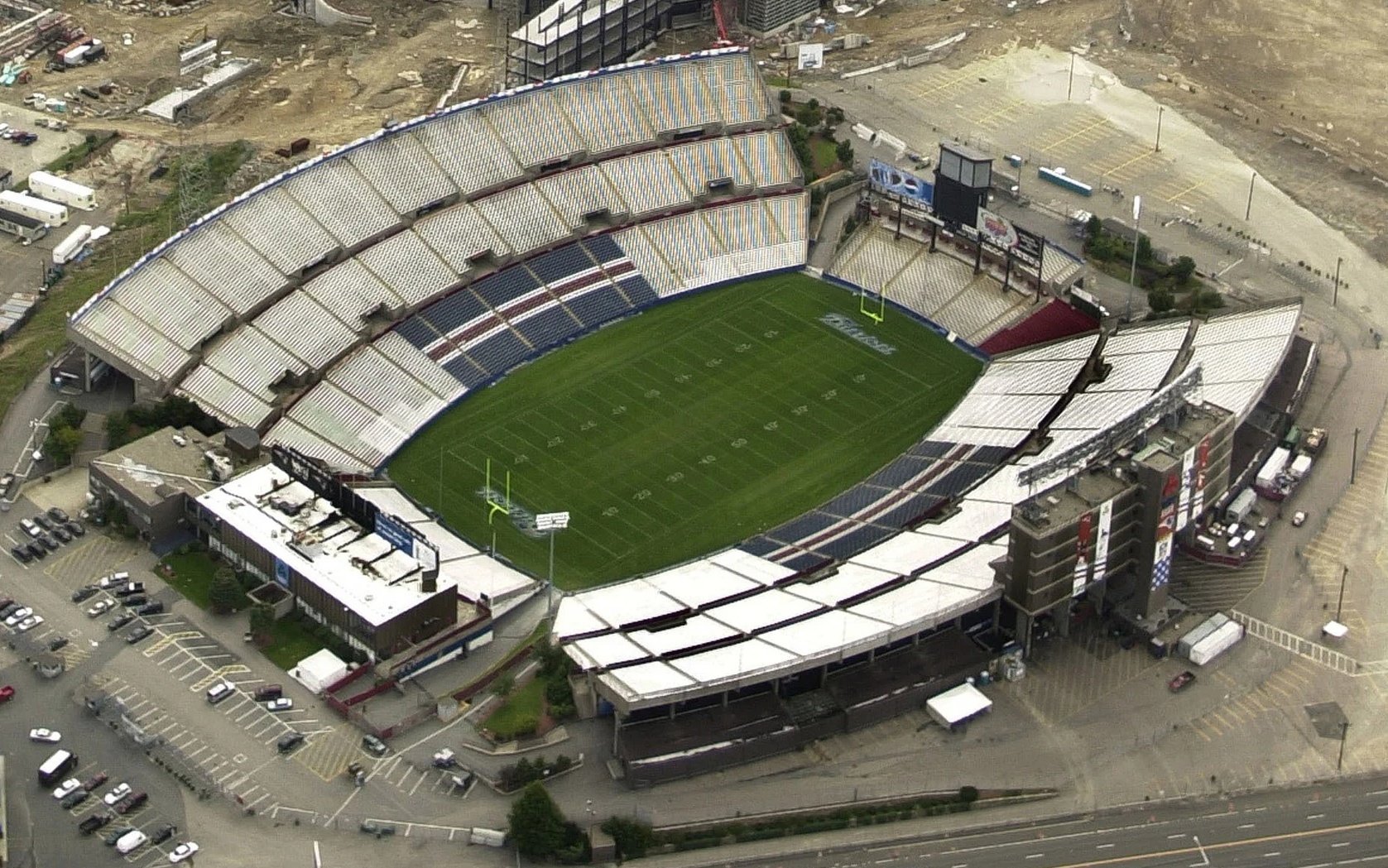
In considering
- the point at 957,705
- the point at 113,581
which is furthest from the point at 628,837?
the point at 113,581

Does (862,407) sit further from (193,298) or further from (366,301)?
(193,298)

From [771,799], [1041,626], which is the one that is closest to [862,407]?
[1041,626]

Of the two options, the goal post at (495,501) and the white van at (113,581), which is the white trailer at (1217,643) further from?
the white van at (113,581)

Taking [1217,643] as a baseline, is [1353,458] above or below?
above

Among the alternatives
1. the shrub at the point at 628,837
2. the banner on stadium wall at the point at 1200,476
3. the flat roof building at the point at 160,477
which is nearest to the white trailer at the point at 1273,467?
the banner on stadium wall at the point at 1200,476

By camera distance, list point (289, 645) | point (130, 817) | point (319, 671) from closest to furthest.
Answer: point (130, 817) → point (319, 671) → point (289, 645)

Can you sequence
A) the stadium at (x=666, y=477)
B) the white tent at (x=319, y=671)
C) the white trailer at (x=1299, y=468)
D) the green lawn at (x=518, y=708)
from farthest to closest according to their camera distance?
the white trailer at (x=1299, y=468), the white tent at (x=319, y=671), the stadium at (x=666, y=477), the green lawn at (x=518, y=708)

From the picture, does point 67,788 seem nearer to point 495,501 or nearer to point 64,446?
point 64,446
